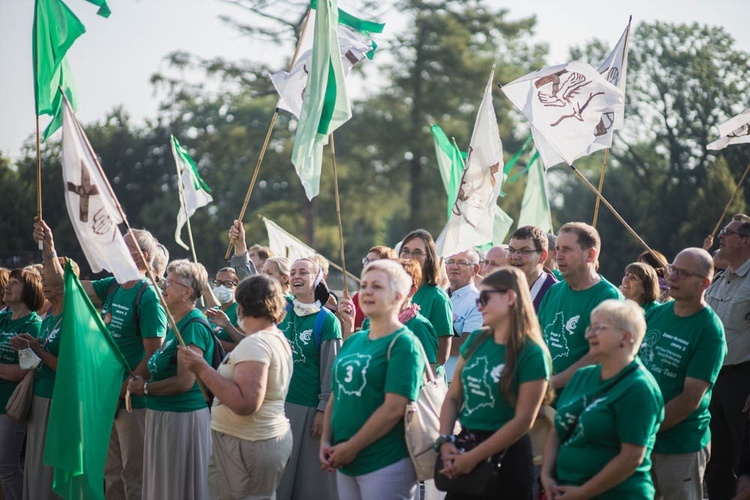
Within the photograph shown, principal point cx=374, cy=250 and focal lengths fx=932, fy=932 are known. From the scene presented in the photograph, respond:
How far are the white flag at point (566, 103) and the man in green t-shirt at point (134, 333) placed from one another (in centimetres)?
342

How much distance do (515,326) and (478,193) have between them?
12.3 ft

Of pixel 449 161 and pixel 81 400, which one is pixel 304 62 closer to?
pixel 81 400

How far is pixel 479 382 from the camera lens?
4.59 m

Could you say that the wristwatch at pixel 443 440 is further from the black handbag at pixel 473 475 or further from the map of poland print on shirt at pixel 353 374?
the map of poland print on shirt at pixel 353 374

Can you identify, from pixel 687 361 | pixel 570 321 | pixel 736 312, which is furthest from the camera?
pixel 736 312

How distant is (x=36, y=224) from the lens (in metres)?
6.33

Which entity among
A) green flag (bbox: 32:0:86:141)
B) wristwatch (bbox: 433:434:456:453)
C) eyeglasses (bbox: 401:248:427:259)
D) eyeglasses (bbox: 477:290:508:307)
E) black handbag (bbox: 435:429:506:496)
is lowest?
black handbag (bbox: 435:429:506:496)

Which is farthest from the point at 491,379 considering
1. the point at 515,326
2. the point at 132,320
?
the point at 132,320

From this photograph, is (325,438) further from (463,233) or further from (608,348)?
(463,233)

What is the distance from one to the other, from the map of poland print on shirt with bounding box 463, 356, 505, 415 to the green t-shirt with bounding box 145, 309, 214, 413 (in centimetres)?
209

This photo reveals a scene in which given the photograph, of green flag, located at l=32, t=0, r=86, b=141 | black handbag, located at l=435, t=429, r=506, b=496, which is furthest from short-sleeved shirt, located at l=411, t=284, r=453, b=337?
green flag, located at l=32, t=0, r=86, b=141

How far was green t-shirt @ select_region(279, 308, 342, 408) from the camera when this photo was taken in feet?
21.9

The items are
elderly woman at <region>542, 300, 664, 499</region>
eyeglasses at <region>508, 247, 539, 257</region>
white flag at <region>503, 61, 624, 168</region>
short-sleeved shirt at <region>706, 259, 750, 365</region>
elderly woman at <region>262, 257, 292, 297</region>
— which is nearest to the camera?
elderly woman at <region>542, 300, 664, 499</region>

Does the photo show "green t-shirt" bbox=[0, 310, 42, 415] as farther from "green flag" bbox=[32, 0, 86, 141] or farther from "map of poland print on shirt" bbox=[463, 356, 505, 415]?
"map of poland print on shirt" bbox=[463, 356, 505, 415]
